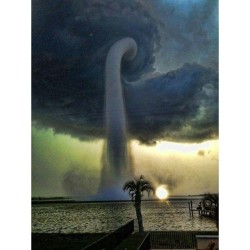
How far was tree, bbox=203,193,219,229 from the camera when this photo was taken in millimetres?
2959

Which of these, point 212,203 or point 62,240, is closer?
point 212,203

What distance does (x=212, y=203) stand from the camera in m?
2.97

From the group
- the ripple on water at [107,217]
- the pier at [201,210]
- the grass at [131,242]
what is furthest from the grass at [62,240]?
the pier at [201,210]

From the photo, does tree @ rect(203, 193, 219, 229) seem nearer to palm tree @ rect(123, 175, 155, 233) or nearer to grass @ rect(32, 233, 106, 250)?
palm tree @ rect(123, 175, 155, 233)

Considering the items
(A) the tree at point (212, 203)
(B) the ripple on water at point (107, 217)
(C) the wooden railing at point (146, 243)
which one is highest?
(A) the tree at point (212, 203)

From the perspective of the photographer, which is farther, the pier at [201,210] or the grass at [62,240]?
the grass at [62,240]

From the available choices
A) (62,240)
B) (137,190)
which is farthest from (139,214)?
(62,240)

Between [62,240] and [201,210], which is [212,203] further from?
[62,240]

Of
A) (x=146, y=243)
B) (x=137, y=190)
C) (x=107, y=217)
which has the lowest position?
(x=146, y=243)

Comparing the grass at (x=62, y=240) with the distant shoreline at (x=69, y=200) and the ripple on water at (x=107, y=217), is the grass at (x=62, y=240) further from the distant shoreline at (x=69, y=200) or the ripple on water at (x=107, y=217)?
the distant shoreline at (x=69, y=200)

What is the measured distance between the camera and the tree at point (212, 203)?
2.96 meters
